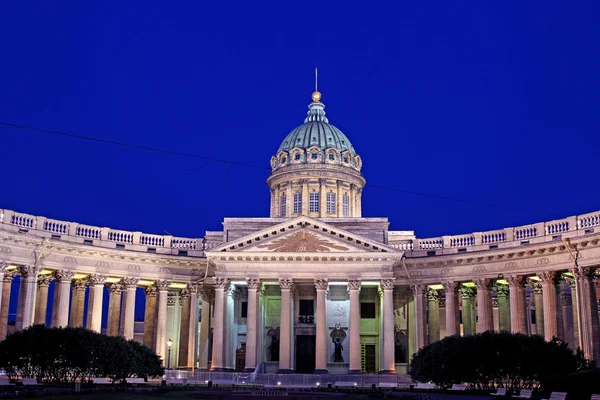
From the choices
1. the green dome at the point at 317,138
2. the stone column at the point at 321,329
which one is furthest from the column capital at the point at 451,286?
the green dome at the point at 317,138

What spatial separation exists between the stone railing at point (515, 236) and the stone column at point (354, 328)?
265 inches

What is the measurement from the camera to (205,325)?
67250 mm

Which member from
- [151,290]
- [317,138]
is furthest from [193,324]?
[317,138]

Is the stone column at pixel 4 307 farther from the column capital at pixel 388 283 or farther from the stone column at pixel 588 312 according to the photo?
the stone column at pixel 588 312

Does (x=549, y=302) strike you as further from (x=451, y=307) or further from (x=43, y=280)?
(x=43, y=280)

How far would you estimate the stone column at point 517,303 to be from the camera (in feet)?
178

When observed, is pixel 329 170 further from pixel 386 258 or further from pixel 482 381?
pixel 482 381

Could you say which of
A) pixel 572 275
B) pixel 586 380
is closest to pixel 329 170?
pixel 572 275

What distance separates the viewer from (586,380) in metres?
25.9

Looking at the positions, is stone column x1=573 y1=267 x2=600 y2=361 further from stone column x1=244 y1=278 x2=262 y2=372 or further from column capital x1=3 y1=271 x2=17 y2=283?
column capital x1=3 y1=271 x2=17 y2=283

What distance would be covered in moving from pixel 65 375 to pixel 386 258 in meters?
29.1

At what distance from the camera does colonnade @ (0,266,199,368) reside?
172ft

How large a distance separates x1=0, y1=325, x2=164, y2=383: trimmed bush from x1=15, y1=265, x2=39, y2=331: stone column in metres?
13.0

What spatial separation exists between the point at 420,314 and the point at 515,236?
34.2ft
